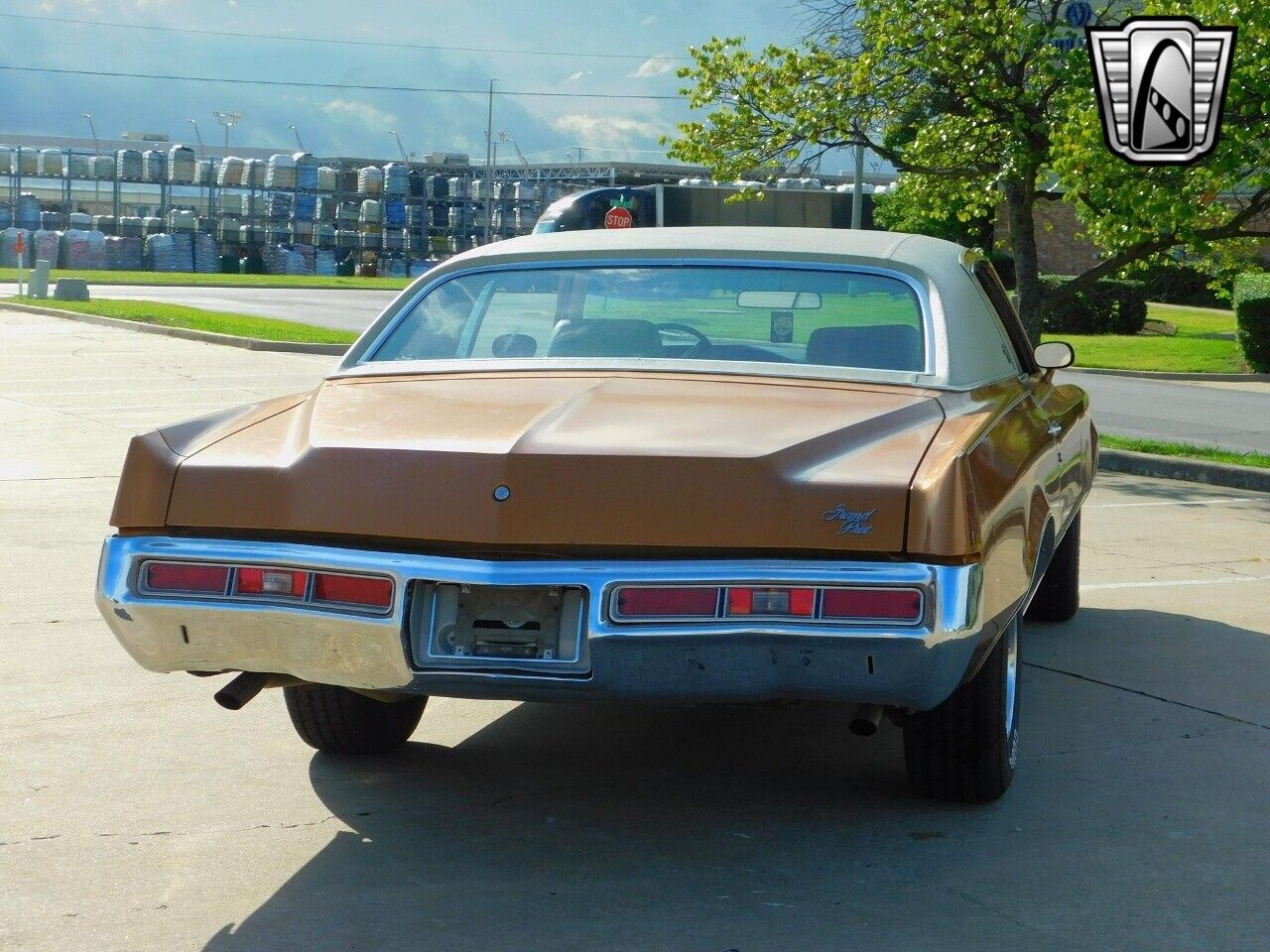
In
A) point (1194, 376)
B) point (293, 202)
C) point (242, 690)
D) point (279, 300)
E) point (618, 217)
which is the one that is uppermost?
point (293, 202)

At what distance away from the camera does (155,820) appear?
4.21 meters

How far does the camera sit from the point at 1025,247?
627 inches

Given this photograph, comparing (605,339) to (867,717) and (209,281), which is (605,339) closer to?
(867,717)

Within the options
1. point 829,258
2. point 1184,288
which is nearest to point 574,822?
point 829,258

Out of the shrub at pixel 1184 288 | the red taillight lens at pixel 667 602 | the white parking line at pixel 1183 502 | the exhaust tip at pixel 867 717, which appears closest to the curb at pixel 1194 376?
the white parking line at pixel 1183 502

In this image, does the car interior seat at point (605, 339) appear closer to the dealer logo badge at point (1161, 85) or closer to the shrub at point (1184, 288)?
the dealer logo badge at point (1161, 85)

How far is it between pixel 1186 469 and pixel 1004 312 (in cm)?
708

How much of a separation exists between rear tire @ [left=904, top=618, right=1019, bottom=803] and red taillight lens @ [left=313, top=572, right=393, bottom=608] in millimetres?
1362

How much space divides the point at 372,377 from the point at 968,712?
187 centimetres

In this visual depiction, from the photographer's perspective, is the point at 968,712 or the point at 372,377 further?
the point at 372,377

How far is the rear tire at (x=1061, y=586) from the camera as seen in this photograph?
6.70m

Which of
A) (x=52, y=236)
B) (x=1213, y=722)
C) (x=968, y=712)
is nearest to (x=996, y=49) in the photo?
(x=1213, y=722)

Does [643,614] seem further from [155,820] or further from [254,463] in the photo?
[155,820]

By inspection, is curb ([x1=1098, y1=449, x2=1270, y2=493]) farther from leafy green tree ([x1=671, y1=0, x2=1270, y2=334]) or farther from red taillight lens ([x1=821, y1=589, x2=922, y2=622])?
red taillight lens ([x1=821, y1=589, x2=922, y2=622])
